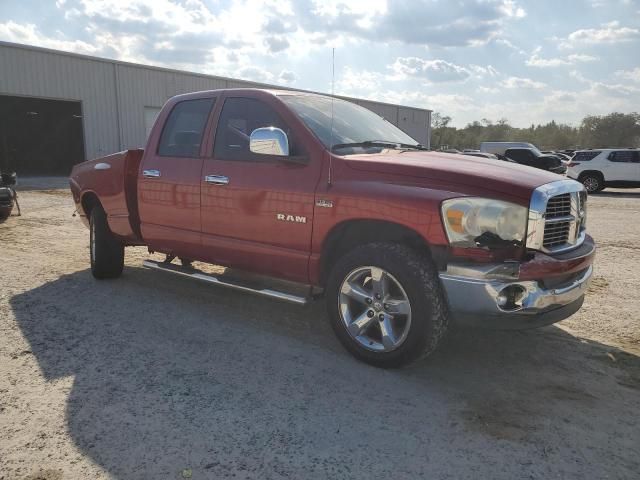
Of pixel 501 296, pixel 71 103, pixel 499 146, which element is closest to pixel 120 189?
pixel 501 296

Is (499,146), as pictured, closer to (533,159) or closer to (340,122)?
(533,159)

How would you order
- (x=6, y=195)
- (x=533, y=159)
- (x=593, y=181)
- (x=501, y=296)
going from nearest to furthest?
(x=501, y=296)
(x=6, y=195)
(x=593, y=181)
(x=533, y=159)

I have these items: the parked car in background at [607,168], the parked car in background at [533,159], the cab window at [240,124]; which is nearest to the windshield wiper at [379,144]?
the cab window at [240,124]

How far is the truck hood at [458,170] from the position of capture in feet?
10.4

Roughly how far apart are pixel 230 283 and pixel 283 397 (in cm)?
141

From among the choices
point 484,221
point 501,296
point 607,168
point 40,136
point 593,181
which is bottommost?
point 593,181

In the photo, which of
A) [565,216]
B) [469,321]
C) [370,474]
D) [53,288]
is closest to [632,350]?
[565,216]

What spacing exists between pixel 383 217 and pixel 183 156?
226 centimetres

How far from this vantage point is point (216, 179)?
441 centimetres

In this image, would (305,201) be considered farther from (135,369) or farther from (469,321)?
(135,369)

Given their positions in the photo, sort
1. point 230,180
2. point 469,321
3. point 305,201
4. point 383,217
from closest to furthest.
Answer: point 469,321 → point 383,217 → point 305,201 → point 230,180

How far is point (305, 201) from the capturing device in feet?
12.5

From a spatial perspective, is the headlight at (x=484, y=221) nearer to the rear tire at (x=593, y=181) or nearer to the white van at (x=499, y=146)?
the rear tire at (x=593, y=181)

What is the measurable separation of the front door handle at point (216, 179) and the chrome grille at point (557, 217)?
8.07ft
